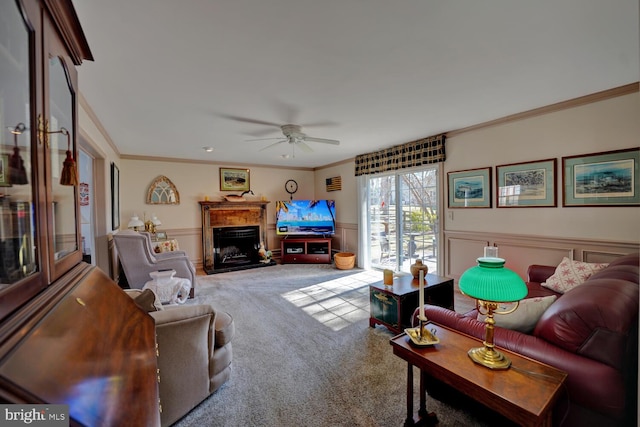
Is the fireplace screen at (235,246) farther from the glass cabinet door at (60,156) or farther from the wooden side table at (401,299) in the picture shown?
the glass cabinet door at (60,156)

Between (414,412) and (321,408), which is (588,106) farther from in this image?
(321,408)

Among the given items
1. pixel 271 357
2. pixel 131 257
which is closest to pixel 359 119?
pixel 271 357

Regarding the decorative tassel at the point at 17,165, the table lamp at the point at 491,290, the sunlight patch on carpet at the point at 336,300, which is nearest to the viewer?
the decorative tassel at the point at 17,165

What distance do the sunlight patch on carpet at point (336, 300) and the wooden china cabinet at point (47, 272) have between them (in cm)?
231

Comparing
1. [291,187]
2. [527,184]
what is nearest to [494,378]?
[527,184]

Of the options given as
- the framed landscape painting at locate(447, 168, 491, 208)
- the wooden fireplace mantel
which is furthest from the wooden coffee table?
the wooden fireplace mantel

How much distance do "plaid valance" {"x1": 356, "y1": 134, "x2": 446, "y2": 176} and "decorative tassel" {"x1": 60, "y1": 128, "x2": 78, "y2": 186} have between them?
4.14 metres

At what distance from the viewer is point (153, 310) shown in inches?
65.6

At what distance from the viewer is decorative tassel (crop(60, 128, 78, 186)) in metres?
0.98

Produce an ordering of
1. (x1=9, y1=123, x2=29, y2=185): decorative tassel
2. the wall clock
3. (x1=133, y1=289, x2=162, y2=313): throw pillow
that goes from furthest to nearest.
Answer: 1. the wall clock
2. (x1=133, y1=289, x2=162, y2=313): throw pillow
3. (x1=9, y1=123, x2=29, y2=185): decorative tassel

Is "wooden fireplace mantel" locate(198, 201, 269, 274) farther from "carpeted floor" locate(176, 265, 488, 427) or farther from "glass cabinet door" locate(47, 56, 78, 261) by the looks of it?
"glass cabinet door" locate(47, 56, 78, 261)

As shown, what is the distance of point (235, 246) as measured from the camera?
616 cm

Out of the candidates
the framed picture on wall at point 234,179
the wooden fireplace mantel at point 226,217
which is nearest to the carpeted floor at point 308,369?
the wooden fireplace mantel at point 226,217

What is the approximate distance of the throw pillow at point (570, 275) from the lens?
2375 millimetres
